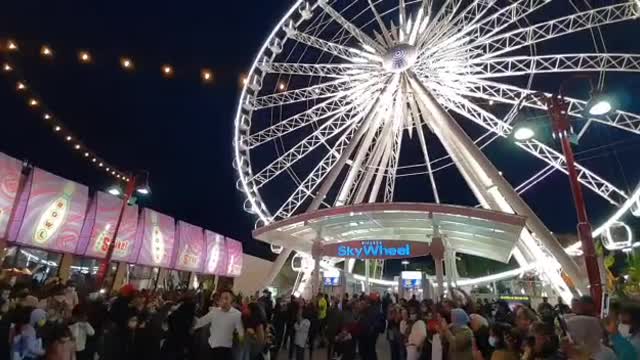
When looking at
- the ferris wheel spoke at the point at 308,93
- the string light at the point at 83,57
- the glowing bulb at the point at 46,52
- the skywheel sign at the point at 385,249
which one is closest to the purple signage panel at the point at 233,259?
the ferris wheel spoke at the point at 308,93

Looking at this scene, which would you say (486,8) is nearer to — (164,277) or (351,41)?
(351,41)

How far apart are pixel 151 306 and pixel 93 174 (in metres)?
26.4

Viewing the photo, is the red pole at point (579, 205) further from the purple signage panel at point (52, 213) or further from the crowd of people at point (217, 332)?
the purple signage panel at point (52, 213)

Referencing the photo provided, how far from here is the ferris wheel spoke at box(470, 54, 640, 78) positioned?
1447 centimetres

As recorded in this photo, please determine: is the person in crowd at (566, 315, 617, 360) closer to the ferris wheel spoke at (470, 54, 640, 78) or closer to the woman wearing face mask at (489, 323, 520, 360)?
the woman wearing face mask at (489, 323, 520, 360)

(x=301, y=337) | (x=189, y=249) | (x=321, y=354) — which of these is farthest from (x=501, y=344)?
(x=189, y=249)

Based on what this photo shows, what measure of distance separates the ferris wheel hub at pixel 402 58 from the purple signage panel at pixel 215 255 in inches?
659

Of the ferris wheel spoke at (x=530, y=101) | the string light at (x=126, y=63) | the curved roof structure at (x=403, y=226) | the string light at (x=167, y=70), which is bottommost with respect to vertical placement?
the curved roof structure at (x=403, y=226)

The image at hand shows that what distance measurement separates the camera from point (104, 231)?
661 inches

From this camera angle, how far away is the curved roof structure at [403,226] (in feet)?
42.9

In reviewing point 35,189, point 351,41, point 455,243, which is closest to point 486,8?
point 351,41

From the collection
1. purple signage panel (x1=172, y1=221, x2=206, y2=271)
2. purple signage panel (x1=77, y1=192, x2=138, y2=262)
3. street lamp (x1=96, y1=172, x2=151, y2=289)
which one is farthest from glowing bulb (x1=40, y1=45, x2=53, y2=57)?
purple signage panel (x1=172, y1=221, x2=206, y2=271)

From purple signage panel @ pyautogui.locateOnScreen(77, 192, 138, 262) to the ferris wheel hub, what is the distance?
47.7 feet

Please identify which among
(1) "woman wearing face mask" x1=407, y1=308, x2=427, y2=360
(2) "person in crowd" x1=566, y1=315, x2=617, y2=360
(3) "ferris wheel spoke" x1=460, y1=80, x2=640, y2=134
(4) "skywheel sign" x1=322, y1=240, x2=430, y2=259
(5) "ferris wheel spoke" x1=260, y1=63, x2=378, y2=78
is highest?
(5) "ferris wheel spoke" x1=260, y1=63, x2=378, y2=78
